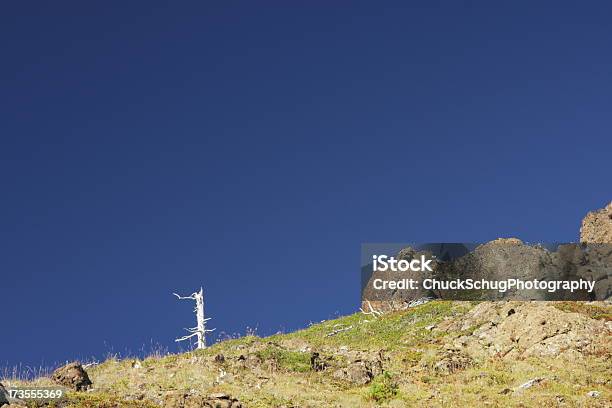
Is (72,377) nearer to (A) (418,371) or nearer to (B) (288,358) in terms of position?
(B) (288,358)

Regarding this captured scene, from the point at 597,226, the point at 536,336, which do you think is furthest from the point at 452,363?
the point at 597,226

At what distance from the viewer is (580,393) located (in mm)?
24312

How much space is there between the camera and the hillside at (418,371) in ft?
80.6

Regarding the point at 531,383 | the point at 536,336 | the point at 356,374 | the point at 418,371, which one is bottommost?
the point at 531,383

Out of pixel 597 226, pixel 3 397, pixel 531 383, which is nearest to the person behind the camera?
pixel 3 397

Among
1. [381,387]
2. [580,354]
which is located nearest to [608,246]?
[580,354]

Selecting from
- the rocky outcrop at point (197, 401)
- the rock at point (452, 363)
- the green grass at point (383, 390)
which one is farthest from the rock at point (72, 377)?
the rock at point (452, 363)

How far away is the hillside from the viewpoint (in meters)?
24.6

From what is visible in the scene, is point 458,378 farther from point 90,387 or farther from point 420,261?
point 420,261

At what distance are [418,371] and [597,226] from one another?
108 feet

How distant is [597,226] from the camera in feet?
182

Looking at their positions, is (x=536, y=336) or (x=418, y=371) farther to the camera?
(x=536, y=336)

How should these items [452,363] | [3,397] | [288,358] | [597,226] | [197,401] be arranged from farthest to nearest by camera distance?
[597,226] → [288,358] → [452,363] → [197,401] → [3,397]

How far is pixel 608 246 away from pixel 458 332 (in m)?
20.6
